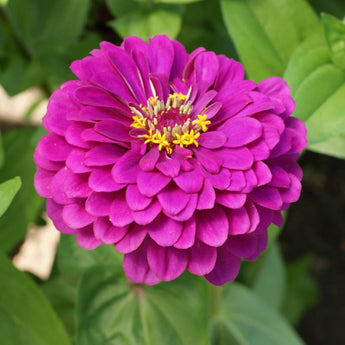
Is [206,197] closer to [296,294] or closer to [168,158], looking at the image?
[168,158]

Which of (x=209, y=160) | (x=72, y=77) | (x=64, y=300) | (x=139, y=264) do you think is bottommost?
(x=64, y=300)

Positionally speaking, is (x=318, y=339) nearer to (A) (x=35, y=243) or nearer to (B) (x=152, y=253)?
(A) (x=35, y=243)

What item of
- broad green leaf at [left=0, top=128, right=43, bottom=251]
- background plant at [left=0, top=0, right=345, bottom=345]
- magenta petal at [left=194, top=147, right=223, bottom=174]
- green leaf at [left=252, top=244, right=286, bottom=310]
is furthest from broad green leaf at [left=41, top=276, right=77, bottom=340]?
magenta petal at [left=194, top=147, right=223, bottom=174]

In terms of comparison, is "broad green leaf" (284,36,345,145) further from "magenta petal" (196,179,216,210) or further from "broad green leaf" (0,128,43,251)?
"broad green leaf" (0,128,43,251)

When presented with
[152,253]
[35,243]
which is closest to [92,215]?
[152,253]

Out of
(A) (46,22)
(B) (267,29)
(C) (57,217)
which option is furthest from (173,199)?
(A) (46,22)

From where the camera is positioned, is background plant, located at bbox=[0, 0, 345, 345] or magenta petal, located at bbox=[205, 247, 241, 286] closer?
magenta petal, located at bbox=[205, 247, 241, 286]
